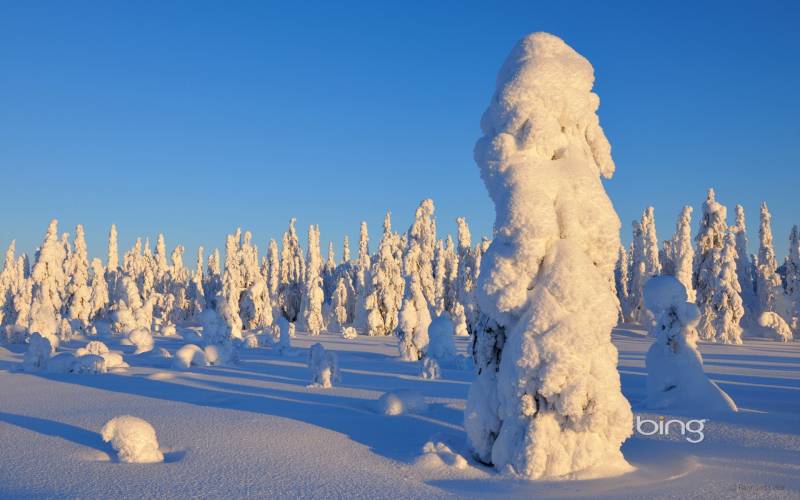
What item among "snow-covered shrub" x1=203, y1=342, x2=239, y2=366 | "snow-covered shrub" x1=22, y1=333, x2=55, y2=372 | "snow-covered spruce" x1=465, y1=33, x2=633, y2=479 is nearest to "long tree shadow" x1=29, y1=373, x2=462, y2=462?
"snow-covered spruce" x1=465, y1=33, x2=633, y2=479

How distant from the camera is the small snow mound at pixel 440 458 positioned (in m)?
6.84

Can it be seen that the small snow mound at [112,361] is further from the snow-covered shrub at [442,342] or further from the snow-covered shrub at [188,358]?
the snow-covered shrub at [442,342]

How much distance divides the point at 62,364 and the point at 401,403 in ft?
39.4

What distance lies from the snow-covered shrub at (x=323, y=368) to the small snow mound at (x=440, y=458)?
6.73 meters

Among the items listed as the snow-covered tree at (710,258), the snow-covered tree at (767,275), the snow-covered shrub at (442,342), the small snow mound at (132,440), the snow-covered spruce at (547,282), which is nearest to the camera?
the snow-covered spruce at (547,282)

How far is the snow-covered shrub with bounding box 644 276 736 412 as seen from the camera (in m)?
10.7

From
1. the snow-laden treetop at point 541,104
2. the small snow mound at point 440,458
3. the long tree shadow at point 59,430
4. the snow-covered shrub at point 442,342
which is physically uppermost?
the snow-laden treetop at point 541,104

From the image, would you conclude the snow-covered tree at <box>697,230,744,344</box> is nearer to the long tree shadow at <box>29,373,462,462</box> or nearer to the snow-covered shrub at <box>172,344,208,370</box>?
the snow-covered shrub at <box>172,344,208,370</box>

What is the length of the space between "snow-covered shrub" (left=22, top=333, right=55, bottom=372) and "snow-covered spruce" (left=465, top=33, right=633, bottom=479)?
50.7 feet

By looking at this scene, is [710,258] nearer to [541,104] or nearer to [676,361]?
[676,361]

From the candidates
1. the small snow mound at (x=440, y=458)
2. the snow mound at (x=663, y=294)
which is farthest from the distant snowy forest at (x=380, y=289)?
the small snow mound at (x=440, y=458)

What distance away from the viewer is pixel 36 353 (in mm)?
17484

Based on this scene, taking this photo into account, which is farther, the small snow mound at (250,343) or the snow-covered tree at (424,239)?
the snow-covered tree at (424,239)

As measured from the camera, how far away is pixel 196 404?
11117 mm
